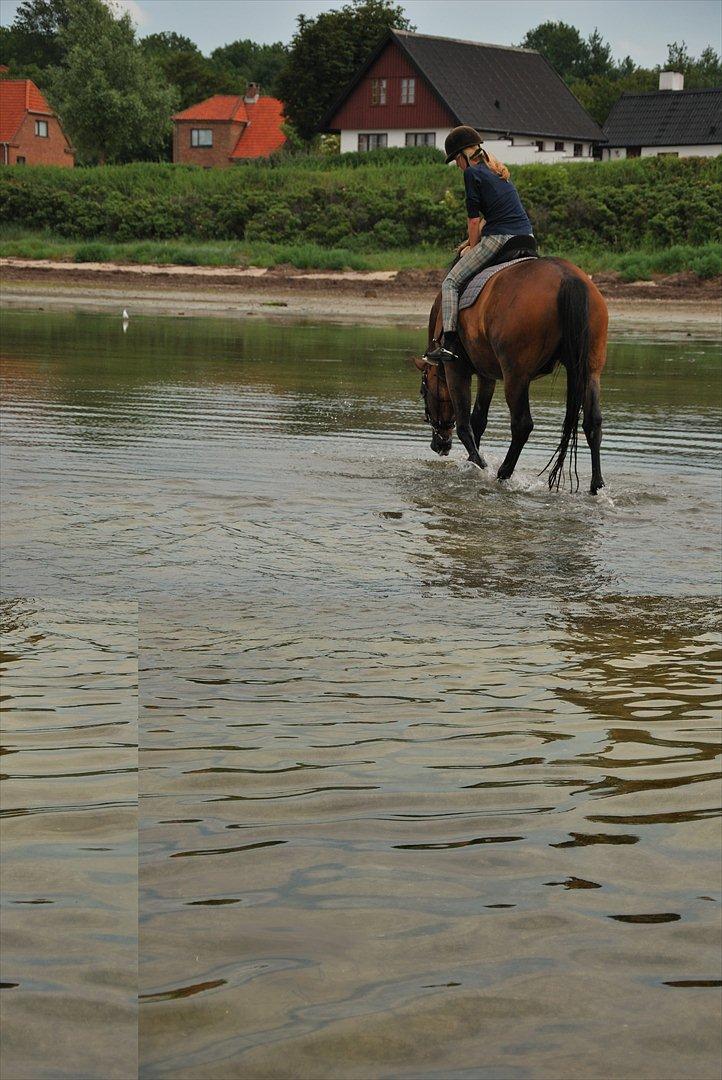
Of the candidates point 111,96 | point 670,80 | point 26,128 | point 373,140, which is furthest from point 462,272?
point 26,128

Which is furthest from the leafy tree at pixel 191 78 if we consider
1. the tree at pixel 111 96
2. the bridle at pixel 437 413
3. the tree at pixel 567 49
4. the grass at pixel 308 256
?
the bridle at pixel 437 413

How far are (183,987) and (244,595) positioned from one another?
4159mm

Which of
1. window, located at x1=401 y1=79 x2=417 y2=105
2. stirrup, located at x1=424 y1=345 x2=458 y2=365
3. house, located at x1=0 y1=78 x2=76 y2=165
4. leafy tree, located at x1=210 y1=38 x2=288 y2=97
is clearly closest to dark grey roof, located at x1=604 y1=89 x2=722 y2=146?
window, located at x1=401 y1=79 x2=417 y2=105

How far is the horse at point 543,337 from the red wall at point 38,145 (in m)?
81.0

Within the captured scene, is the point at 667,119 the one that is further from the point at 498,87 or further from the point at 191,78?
the point at 191,78

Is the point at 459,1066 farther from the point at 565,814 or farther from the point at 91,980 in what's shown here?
the point at 565,814

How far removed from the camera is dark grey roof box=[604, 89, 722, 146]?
74.7 m

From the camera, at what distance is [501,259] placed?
11.2m

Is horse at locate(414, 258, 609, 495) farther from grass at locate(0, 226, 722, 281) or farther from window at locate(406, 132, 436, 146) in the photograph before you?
window at locate(406, 132, 436, 146)

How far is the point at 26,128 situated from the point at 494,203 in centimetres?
8347

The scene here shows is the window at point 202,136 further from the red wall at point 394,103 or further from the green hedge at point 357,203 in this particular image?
the green hedge at point 357,203

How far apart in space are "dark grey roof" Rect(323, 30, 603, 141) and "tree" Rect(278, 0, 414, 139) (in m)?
2.68

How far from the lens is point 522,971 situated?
9.26 ft

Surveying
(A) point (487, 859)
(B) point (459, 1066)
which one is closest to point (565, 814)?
(A) point (487, 859)
